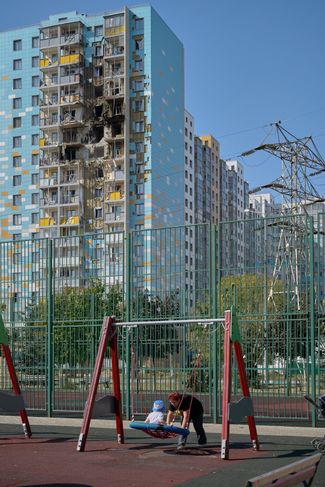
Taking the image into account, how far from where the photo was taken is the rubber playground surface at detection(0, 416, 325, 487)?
10273 millimetres

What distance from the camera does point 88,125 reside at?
82.6 m

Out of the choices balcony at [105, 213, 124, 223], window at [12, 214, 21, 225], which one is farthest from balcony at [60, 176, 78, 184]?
window at [12, 214, 21, 225]

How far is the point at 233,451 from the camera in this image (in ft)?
43.1

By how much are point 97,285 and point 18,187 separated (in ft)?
223

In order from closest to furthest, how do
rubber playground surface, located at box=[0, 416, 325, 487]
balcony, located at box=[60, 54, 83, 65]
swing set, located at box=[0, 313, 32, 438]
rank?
1. rubber playground surface, located at box=[0, 416, 325, 487]
2. swing set, located at box=[0, 313, 32, 438]
3. balcony, located at box=[60, 54, 83, 65]

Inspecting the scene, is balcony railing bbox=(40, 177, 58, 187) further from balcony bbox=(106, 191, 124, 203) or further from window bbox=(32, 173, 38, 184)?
balcony bbox=(106, 191, 124, 203)

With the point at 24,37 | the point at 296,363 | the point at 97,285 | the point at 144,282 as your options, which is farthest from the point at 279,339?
the point at 24,37

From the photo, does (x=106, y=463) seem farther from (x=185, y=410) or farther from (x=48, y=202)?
(x=48, y=202)

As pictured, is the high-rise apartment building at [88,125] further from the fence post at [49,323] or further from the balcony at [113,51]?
the fence post at [49,323]

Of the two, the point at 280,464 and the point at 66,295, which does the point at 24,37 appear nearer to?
the point at 66,295

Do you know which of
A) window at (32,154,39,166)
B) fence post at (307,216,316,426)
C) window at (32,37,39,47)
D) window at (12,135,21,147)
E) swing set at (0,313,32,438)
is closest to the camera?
swing set at (0,313,32,438)

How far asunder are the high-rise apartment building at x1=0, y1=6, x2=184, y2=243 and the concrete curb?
199 feet

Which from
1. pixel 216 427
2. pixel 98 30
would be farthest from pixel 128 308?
Answer: pixel 98 30

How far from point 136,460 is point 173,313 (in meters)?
6.81
